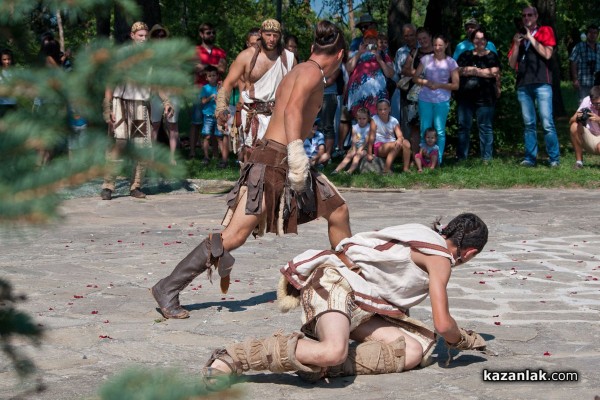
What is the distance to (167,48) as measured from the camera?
204cm

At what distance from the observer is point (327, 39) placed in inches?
258

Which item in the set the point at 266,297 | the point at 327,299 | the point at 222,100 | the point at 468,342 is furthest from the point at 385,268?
the point at 222,100

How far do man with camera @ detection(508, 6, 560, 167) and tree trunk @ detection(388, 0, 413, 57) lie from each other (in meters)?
2.78

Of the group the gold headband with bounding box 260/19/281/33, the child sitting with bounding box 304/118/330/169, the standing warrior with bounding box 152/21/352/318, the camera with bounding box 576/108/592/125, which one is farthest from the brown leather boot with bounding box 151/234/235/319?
the camera with bounding box 576/108/592/125

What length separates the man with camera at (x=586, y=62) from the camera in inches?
679

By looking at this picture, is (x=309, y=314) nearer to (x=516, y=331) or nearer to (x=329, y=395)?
(x=329, y=395)

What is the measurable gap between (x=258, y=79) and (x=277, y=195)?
10.2 feet

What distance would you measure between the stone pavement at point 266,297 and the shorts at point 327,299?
12.0 inches

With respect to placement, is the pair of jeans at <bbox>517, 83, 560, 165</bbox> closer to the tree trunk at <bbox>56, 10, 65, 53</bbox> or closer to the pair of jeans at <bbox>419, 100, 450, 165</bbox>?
the pair of jeans at <bbox>419, 100, 450, 165</bbox>

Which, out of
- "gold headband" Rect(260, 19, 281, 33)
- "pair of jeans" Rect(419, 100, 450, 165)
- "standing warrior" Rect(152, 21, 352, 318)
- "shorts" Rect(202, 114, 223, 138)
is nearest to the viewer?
"standing warrior" Rect(152, 21, 352, 318)

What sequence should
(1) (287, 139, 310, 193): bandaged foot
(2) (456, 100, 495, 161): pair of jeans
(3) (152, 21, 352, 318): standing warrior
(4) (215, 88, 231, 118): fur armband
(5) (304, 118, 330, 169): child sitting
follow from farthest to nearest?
(2) (456, 100, 495, 161): pair of jeans
(5) (304, 118, 330, 169): child sitting
(4) (215, 88, 231, 118): fur armband
(3) (152, 21, 352, 318): standing warrior
(1) (287, 139, 310, 193): bandaged foot

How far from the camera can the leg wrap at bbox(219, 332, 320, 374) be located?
4945 millimetres

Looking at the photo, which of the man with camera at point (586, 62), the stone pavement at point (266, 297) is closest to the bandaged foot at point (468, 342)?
the stone pavement at point (266, 297)

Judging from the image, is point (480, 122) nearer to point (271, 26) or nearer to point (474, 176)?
point (474, 176)
